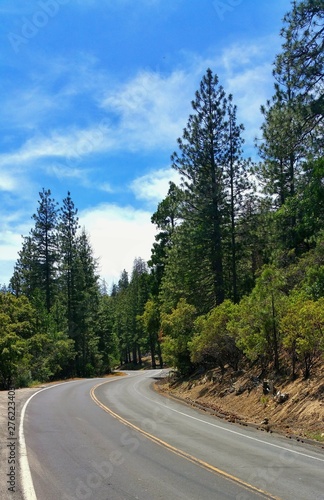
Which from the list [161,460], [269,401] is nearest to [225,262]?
[269,401]

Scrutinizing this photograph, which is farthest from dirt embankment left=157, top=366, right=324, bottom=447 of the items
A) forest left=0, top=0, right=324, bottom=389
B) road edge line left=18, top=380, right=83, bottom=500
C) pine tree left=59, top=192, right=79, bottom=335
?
pine tree left=59, top=192, right=79, bottom=335

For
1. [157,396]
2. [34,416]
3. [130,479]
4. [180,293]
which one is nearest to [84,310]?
[180,293]

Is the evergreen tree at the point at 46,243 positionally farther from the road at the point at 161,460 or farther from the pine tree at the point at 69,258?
the road at the point at 161,460

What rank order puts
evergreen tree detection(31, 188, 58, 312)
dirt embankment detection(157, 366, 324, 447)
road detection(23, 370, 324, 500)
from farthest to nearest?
1. evergreen tree detection(31, 188, 58, 312)
2. dirt embankment detection(157, 366, 324, 447)
3. road detection(23, 370, 324, 500)

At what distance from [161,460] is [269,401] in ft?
30.1

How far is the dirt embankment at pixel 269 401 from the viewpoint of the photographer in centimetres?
1420

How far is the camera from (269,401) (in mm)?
17422

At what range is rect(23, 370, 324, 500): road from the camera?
718 cm

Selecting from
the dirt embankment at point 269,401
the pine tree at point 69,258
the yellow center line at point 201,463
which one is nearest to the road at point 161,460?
the yellow center line at point 201,463

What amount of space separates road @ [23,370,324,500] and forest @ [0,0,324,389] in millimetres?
4939

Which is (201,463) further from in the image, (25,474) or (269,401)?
(269,401)

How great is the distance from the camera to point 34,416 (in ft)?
52.5

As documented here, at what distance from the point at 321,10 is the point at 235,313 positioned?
13.1m

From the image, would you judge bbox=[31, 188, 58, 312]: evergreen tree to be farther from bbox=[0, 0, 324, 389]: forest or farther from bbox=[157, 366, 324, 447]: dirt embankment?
bbox=[157, 366, 324, 447]: dirt embankment
